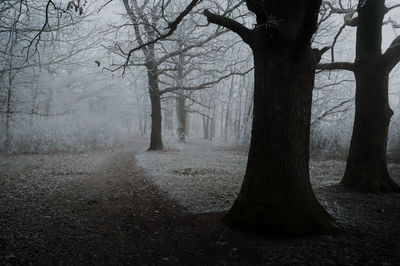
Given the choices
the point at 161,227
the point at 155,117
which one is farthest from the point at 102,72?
the point at 161,227

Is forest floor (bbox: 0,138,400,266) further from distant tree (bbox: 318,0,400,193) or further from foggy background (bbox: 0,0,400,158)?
foggy background (bbox: 0,0,400,158)

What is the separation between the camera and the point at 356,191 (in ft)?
18.6

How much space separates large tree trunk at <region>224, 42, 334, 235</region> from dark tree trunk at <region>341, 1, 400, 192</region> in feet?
8.72

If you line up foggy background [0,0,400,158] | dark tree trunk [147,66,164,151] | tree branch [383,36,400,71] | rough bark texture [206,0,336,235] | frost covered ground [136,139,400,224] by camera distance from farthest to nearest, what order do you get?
dark tree trunk [147,66,164,151], foggy background [0,0,400,158], tree branch [383,36,400,71], frost covered ground [136,139,400,224], rough bark texture [206,0,336,235]

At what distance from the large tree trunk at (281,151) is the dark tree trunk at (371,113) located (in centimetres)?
266

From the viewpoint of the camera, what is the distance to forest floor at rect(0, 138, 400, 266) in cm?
310

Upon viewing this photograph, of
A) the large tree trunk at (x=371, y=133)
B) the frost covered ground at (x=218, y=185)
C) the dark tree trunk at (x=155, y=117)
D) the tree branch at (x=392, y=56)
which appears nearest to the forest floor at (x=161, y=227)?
the frost covered ground at (x=218, y=185)

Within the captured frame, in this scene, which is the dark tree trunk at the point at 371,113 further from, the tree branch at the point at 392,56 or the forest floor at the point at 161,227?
the forest floor at the point at 161,227

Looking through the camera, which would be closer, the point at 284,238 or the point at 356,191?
the point at 284,238

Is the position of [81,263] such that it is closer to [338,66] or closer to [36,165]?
[338,66]

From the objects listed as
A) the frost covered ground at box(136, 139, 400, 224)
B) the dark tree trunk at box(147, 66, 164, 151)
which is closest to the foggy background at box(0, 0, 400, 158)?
the dark tree trunk at box(147, 66, 164, 151)

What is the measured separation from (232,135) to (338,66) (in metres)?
12.9

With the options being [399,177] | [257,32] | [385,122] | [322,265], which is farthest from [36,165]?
[399,177]

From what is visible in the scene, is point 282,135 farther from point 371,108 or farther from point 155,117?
point 155,117
